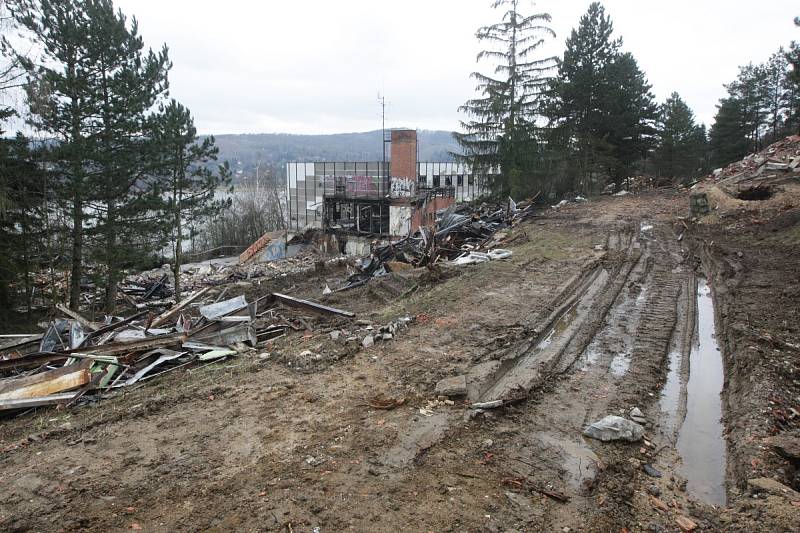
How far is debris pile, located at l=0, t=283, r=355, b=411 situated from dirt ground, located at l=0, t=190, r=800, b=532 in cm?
46

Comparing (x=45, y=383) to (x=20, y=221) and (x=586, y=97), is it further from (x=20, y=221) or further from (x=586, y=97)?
(x=586, y=97)

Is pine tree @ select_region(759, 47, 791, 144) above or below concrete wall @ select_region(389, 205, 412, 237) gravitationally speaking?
above

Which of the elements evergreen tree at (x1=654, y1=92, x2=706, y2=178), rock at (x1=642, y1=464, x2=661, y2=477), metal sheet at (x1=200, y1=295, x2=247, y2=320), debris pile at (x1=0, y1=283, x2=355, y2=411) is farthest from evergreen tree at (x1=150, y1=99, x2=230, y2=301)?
evergreen tree at (x1=654, y1=92, x2=706, y2=178)

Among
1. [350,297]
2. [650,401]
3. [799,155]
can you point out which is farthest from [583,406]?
[799,155]

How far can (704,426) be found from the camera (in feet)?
16.5

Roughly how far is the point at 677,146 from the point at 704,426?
43154mm

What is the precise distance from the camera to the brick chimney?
1586 inches

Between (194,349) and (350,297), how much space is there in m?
4.37

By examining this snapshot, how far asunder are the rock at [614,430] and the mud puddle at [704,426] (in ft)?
1.35

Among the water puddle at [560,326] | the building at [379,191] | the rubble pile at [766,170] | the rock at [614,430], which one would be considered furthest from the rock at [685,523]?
Result: the rubble pile at [766,170]

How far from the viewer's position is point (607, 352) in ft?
21.9

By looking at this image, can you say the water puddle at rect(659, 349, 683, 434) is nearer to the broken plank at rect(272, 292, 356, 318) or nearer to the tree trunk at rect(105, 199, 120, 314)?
the broken plank at rect(272, 292, 356, 318)

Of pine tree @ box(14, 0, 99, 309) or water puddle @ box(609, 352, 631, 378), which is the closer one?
water puddle @ box(609, 352, 631, 378)

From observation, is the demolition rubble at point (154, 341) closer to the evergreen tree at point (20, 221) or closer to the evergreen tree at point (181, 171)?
the evergreen tree at point (20, 221)
